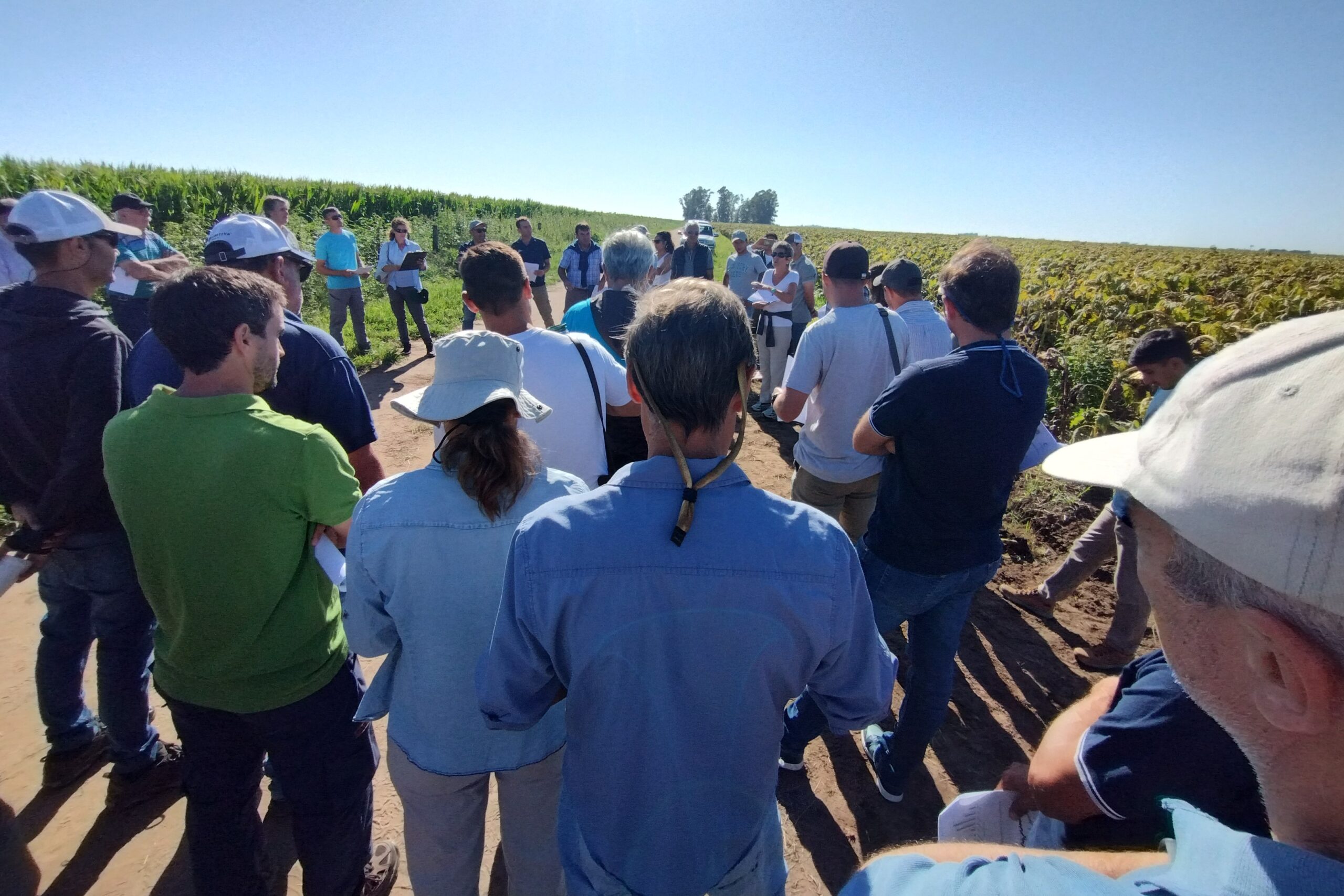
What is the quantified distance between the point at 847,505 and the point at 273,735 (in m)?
2.85

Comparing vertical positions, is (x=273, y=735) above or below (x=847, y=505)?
below

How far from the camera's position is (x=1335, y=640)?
0.60 meters

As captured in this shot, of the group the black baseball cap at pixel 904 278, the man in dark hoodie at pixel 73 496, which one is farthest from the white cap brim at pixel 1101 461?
the man in dark hoodie at pixel 73 496

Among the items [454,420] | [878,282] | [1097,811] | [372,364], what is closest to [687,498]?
[454,420]

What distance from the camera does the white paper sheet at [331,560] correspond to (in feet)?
5.77

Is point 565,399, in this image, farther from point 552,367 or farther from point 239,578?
point 239,578

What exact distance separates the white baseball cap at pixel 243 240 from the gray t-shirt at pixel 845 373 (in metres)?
2.55

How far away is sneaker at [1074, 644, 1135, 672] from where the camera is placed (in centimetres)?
367

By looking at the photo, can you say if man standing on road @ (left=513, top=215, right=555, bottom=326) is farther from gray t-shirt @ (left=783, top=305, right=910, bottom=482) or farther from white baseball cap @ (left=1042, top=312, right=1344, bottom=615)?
white baseball cap @ (left=1042, top=312, right=1344, bottom=615)

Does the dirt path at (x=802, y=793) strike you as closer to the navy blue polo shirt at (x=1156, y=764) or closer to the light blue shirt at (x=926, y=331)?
the navy blue polo shirt at (x=1156, y=764)

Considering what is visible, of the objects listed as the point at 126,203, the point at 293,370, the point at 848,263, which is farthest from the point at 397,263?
the point at 848,263

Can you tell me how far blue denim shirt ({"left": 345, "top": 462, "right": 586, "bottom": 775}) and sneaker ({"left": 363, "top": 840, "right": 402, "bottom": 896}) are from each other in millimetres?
1079

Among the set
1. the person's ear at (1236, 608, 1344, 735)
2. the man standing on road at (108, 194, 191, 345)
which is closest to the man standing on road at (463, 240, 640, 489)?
the person's ear at (1236, 608, 1344, 735)

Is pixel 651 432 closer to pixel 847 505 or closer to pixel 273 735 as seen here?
pixel 273 735
